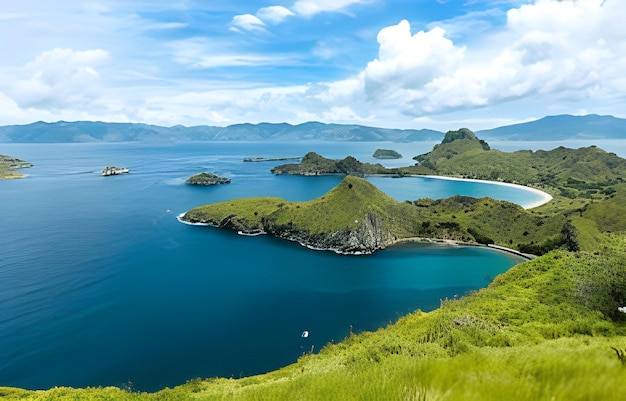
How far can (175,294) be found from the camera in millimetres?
64062

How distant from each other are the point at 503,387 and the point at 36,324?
66533 millimetres

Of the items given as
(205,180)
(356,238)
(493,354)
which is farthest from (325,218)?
(205,180)

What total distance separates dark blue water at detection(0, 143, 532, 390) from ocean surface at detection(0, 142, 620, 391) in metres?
0.23

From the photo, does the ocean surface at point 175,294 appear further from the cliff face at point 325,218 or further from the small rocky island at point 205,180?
the small rocky island at point 205,180

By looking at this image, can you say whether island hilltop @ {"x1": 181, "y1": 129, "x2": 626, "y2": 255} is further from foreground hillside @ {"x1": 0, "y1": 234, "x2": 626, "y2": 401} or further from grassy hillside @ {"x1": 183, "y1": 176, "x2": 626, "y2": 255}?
foreground hillside @ {"x1": 0, "y1": 234, "x2": 626, "y2": 401}

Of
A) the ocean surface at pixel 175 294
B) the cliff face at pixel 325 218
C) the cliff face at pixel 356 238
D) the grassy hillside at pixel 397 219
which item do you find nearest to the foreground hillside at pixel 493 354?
the ocean surface at pixel 175 294

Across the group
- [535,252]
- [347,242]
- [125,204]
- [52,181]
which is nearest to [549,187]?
[535,252]

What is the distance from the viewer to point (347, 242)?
298ft

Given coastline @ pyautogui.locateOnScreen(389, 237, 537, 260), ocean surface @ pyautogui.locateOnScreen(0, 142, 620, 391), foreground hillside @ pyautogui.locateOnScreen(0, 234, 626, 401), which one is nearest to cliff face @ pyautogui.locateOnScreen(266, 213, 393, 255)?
ocean surface @ pyautogui.locateOnScreen(0, 142, 620, 391)

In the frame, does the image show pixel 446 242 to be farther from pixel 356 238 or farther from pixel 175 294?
pixel 175 294

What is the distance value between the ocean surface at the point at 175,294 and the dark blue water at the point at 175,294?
9.1 inches

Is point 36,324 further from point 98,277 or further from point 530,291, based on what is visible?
point 530,291

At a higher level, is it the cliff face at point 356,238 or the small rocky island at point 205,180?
the small rocky island at point 205,180

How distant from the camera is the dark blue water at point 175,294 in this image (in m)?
44.9
